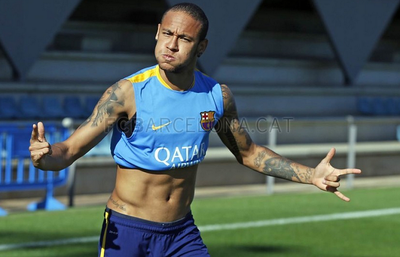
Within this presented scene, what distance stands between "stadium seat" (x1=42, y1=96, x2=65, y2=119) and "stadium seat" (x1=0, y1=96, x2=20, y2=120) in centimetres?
75

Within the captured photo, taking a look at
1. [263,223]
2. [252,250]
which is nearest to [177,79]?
[252,250]

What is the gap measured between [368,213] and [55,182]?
4721mm

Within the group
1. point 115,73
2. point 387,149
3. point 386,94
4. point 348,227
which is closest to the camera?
point 348,227

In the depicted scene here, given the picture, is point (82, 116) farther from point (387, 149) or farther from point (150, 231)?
point (150, 231)

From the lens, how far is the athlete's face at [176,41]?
409cm

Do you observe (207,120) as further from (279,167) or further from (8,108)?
(8,108)

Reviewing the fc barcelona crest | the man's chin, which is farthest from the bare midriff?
the man's chin

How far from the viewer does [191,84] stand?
4375 mm

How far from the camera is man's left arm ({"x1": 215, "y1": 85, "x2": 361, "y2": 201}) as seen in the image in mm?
4504

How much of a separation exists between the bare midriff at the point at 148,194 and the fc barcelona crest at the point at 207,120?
284 mm

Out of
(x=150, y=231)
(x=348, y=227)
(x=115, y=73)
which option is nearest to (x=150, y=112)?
(x=150, y=231)

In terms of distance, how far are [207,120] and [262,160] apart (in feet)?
2.17

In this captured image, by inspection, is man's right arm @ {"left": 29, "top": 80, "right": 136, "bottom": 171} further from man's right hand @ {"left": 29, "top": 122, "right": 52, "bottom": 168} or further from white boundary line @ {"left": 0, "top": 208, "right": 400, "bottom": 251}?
white boundary line @ {"left": 0, "top": 208, "right": 400, "bottom": 251}

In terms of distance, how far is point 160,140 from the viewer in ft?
13.8
